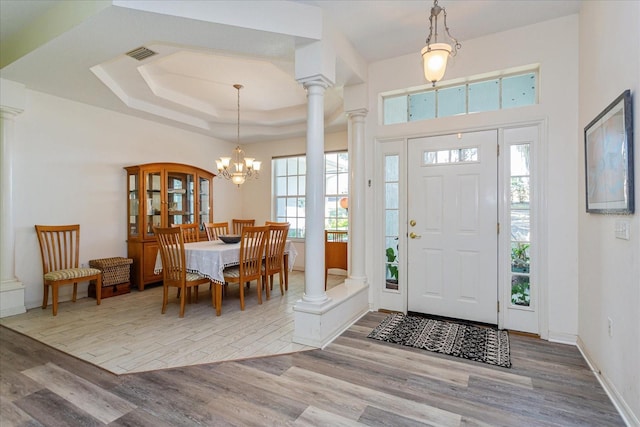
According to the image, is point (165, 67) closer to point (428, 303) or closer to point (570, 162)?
point (428, 303)

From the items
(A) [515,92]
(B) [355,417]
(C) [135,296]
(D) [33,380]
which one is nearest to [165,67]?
(C) [135,296]

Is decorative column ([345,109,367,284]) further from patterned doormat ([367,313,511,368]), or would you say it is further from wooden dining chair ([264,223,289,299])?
wooden dining chair ([264,223,289,299])

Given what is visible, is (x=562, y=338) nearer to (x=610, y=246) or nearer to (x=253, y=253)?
(x=610, y=246)

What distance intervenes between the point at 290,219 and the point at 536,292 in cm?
451

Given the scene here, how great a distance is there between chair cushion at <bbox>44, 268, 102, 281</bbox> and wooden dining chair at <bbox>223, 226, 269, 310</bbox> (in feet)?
5.41

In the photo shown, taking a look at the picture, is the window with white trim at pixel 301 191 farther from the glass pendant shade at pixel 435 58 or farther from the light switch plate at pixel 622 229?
the light switch plate at pixel 622 229

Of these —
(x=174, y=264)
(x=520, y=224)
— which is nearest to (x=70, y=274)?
(x=174, y=264)

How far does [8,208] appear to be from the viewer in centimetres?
361

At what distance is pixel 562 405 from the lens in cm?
190

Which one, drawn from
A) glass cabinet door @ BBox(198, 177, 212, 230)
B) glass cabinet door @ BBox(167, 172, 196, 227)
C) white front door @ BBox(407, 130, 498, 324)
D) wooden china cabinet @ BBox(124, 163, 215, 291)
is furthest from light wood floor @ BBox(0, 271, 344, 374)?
glass cabinet door @ BBox(198, 177, 212, 230)

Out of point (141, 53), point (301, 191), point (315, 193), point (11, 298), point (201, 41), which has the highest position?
point (141, 53)

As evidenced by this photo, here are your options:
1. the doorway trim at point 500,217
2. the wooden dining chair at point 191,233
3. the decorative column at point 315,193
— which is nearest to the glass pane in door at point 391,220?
the doorway trim at point 500,217

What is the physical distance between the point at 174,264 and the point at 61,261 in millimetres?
1684

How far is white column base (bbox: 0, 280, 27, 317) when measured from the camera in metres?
3.50
